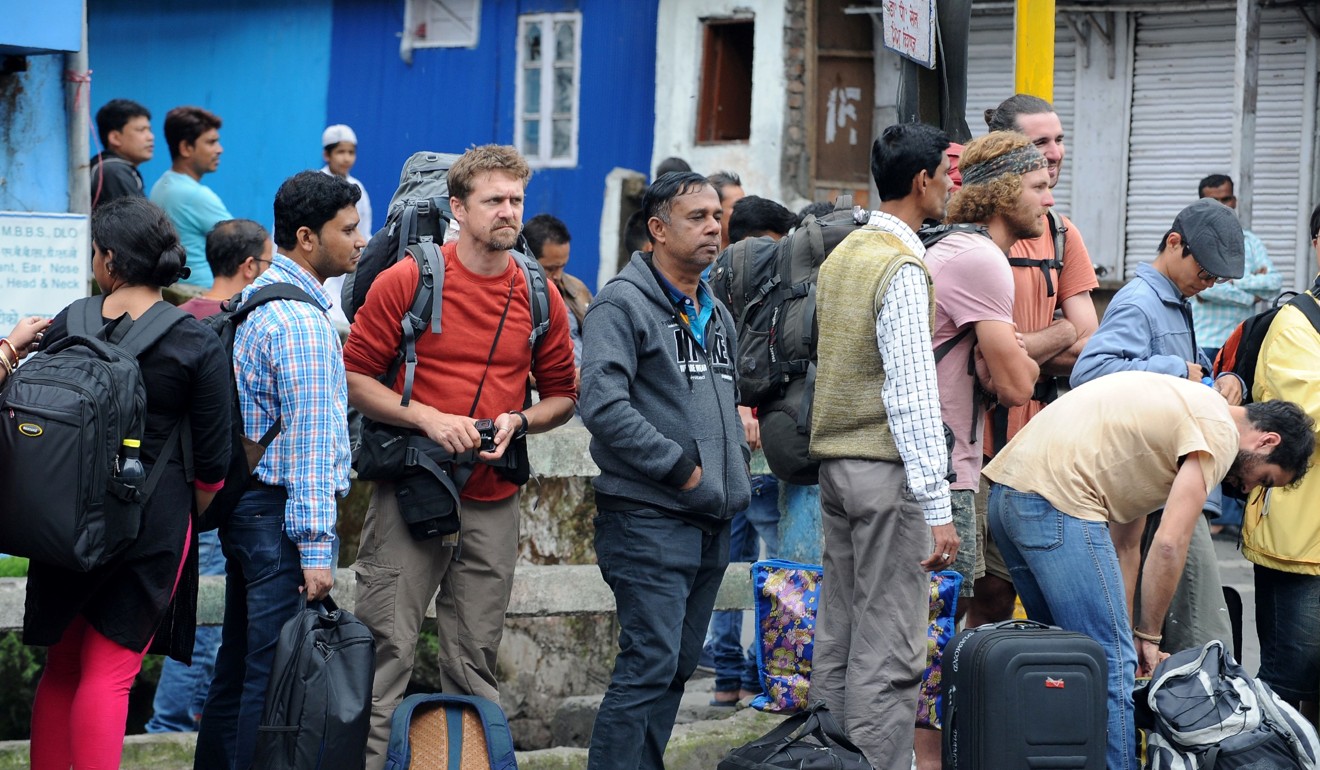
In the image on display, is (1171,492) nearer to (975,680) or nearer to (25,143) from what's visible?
(975,680)

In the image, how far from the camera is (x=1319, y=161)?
13891mm

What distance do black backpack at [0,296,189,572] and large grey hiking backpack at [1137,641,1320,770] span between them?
343 cm

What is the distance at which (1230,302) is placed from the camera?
11.0 metres

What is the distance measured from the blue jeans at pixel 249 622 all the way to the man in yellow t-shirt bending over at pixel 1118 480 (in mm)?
2378

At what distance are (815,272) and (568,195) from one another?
11327mm

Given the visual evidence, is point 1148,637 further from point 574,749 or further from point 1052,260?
point 574,749

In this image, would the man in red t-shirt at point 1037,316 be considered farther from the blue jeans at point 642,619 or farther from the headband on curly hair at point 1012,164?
the blue jeans at point 642,619

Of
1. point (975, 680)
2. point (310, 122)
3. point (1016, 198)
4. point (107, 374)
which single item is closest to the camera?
point (107, 374)

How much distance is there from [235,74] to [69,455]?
14.9 meters

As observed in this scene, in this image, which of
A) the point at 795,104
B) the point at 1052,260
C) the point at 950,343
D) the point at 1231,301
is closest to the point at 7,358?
the point at 950,343

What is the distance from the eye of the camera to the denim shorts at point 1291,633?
602 cm

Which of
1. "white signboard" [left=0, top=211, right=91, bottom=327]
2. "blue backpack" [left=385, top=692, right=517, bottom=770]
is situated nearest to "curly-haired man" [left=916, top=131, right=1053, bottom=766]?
"blue backpack" [left=385, top=692, right=517, bottom=770]

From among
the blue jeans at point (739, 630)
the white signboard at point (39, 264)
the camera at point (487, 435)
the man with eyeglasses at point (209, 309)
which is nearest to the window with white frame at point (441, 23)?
the white signboard at point (39, 264)

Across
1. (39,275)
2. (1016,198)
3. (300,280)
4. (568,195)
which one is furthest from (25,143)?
(568,195)
